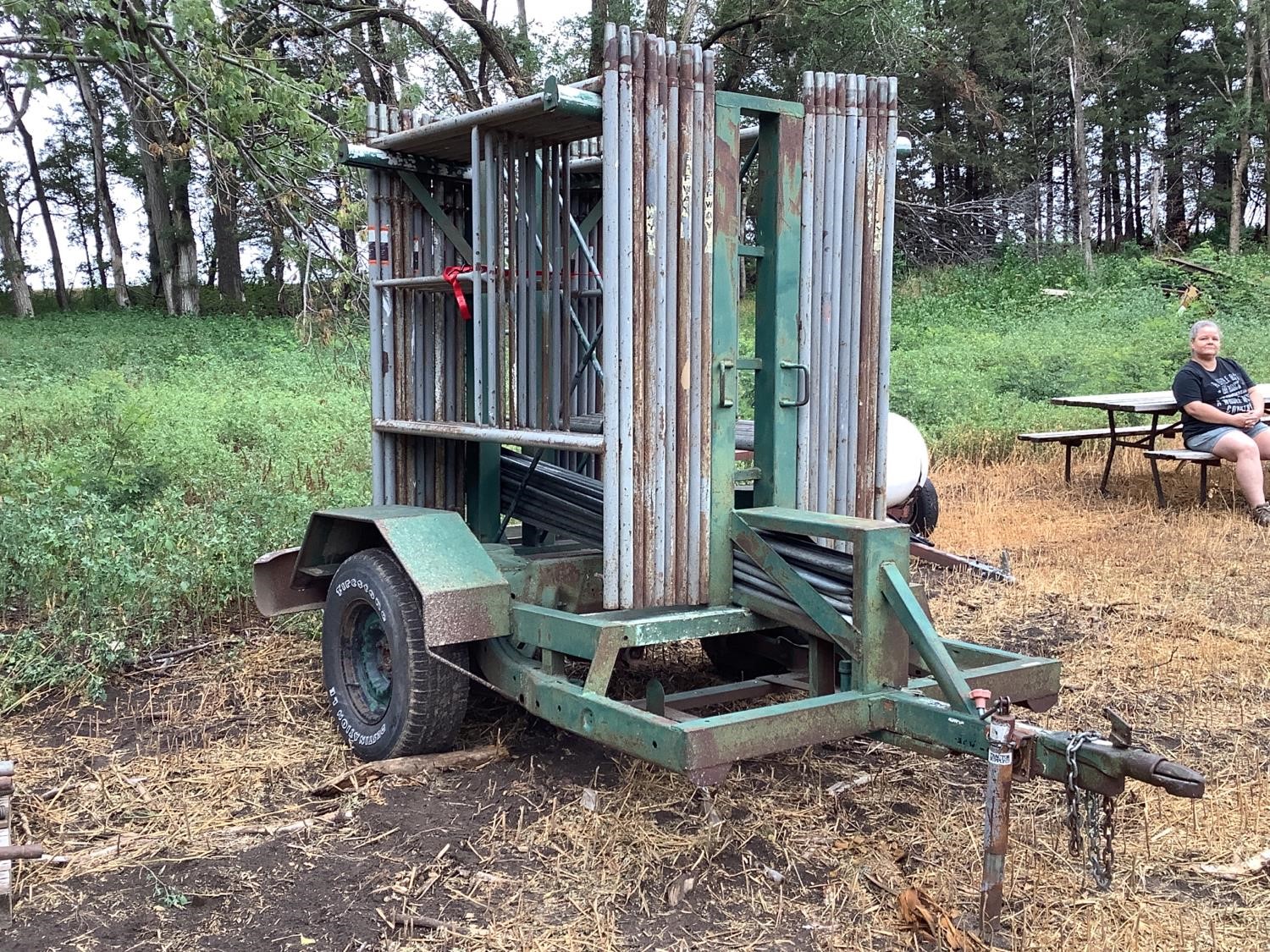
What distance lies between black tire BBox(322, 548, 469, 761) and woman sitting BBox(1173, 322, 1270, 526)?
7.22 m

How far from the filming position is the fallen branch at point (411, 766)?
4234mm

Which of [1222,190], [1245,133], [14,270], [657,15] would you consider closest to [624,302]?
[657,15]

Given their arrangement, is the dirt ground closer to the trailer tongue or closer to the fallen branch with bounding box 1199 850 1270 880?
the fallen branch with bounding box 1199 850 1270 880

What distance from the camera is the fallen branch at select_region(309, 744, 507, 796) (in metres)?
4.23

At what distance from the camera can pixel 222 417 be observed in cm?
1102

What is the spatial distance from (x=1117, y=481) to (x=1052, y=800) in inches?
304

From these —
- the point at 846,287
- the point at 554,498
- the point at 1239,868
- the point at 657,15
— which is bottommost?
the point at 1239,868

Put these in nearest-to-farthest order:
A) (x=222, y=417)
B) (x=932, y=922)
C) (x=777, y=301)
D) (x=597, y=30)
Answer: (x=932, y=922) → (x=777, y=301) → (x=222, y=417) → (x=597, y=30)

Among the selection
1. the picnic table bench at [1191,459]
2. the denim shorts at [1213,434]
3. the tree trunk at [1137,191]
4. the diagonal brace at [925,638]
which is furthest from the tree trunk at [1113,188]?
the diagonal brace at [925,638]

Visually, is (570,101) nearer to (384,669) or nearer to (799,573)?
(799,573)

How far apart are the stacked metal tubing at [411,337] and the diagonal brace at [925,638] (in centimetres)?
243

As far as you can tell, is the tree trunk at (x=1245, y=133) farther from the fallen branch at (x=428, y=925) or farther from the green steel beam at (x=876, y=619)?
the fallen branch at (x=428, y=925)

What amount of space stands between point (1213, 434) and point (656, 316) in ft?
23.5

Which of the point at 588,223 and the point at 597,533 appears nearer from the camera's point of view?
the point at 597,533
